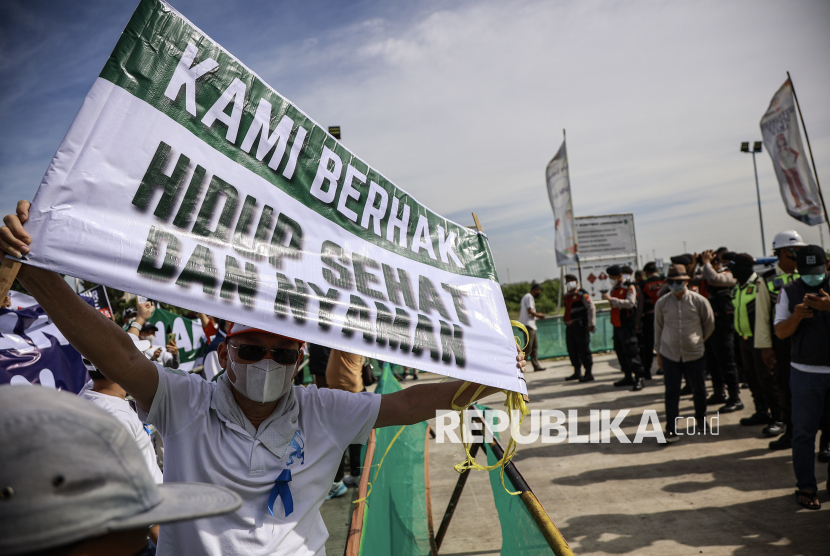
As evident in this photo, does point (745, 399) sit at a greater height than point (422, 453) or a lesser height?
greater

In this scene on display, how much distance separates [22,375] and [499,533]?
404 centimetres

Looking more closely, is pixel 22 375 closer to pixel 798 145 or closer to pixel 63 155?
pixel 63 155

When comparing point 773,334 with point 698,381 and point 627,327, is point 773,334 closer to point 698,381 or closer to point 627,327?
point 698,381

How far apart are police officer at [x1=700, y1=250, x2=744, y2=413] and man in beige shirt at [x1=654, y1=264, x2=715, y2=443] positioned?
134cm

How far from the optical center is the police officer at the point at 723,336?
24.8 ft

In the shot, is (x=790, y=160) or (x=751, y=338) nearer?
(x=751, y=338)

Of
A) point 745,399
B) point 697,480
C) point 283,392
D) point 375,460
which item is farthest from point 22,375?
point 745,399

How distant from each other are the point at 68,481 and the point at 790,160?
9099 millimetres

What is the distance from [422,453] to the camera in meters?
5.39

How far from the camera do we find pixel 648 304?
31.2ft

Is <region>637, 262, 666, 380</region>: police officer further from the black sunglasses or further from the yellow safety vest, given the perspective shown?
the black sunglasses

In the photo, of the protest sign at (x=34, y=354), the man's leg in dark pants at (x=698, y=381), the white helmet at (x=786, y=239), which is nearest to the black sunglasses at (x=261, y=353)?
the protest sign at (x=34, y=354)

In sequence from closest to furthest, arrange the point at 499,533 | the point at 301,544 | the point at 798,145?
the point at 301,544 < the point at 499,533 < the point at 798,145

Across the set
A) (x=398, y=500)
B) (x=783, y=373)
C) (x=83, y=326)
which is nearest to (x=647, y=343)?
(x=783, y=373)
